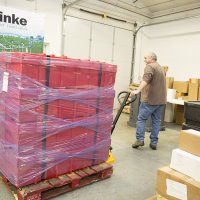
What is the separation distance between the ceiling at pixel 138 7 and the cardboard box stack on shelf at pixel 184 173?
17.0 ft

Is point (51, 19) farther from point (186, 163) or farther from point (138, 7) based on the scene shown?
point (186, 163)

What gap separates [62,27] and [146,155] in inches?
163

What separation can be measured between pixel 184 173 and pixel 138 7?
22.7ft

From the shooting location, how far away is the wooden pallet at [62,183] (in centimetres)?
222

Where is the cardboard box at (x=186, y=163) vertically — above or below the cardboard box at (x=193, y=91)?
below

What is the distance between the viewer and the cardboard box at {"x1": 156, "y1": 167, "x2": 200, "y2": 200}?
5.92 ft

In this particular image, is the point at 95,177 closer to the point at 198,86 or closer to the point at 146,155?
the point at 146,155

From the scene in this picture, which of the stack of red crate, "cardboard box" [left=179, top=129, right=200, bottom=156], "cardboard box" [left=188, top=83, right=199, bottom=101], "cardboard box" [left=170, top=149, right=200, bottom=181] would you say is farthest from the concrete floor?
"cardboard box" [left=188, top=83, right=199, bottom=101]

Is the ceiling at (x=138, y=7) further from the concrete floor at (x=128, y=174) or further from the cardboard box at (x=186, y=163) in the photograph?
the cardboard box at (x=186, y=163)

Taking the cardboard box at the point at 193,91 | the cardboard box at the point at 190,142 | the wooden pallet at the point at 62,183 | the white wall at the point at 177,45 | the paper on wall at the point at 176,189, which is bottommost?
the wooden pallet at the point at 62,183

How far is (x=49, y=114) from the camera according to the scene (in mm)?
2316

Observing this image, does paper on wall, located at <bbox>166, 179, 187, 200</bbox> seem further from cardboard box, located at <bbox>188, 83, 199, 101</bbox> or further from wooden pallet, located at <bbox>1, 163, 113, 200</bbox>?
cardboard box, located at <bbox>188, 83, 199, 101</bbox>

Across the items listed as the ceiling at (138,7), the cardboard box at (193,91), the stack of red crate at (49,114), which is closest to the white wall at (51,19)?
the ceiling at (138,7)

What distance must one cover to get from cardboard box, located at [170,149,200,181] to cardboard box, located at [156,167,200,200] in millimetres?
37
